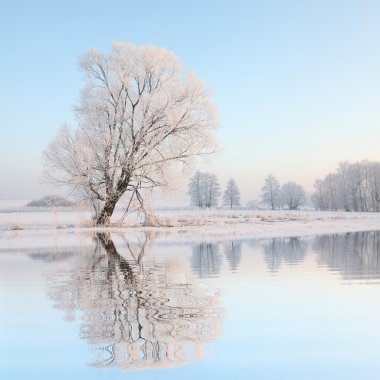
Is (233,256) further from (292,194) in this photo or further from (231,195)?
(292,194)

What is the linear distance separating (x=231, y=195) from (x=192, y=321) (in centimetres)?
10050

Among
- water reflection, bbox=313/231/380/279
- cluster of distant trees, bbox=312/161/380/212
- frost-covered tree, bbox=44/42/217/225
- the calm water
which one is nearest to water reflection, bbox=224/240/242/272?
the calm water

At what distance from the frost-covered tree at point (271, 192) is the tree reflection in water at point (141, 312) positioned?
98977 mm

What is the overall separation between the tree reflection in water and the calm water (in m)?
0.01

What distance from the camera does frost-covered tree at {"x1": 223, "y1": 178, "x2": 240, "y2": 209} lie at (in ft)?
342

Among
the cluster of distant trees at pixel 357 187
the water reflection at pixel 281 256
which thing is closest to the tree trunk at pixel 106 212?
the water reflection at pixel 281 256

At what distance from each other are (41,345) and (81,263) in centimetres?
571

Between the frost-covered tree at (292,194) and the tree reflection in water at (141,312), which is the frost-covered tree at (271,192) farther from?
the tree reflection in water at (141,312)

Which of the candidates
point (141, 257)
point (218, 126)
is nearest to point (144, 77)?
point (218, 126)

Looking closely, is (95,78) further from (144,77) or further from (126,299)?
(126,299)

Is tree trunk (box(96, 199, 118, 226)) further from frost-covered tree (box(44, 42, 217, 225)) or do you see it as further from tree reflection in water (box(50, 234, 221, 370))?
tree reflection in water (box(50, 234, 221, 370))

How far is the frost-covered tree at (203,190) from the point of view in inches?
3831

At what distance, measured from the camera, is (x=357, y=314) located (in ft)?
15.0

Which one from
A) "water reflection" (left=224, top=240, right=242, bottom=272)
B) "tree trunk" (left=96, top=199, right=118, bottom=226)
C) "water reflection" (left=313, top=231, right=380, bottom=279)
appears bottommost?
"water reflection" (left=313, top=231, right=380, bottom=279)
